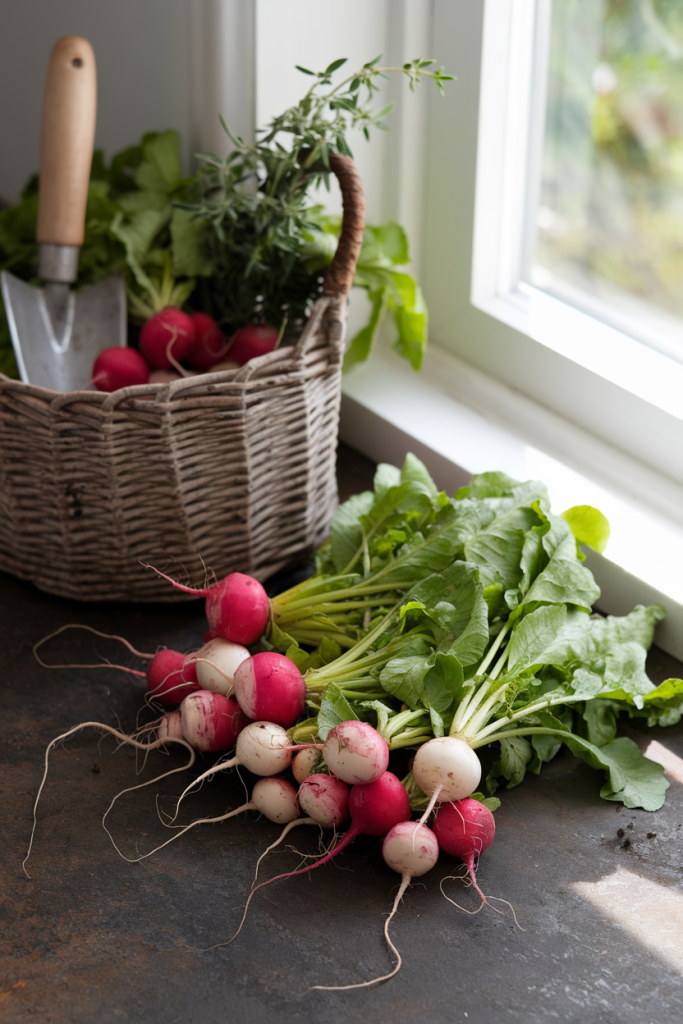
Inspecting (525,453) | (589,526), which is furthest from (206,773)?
(525,453)

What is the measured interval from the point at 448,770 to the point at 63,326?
29.0 inches

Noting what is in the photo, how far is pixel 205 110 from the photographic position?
123 cm

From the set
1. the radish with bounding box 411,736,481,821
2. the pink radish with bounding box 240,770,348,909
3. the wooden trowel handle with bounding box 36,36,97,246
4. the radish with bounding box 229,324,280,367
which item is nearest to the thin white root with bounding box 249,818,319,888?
the pink radish with bounding box 240,770,348,909

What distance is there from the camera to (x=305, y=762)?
2.64ft

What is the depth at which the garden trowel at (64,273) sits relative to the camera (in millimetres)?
1098

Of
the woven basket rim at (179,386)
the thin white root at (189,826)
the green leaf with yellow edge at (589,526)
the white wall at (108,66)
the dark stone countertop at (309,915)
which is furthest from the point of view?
the white wall at (108,66)

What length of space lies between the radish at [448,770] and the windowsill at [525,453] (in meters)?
0.33

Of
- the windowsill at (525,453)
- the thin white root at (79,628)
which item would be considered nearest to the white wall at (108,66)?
the windowsill at (525,453)

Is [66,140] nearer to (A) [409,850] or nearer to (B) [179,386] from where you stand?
(B) [179,386]

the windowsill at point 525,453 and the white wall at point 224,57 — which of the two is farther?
the white wall at point 224,57

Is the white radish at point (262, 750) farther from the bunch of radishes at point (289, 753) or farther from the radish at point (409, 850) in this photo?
the radish at point (409, 850)

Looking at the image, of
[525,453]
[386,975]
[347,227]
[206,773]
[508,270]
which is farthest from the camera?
[508,270]

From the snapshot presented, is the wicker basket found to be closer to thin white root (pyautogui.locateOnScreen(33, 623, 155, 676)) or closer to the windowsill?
thin white root (pyautogui.locateOnScreen(33, 623, 155, 676))

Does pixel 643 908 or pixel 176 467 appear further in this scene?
pixel 176 467
